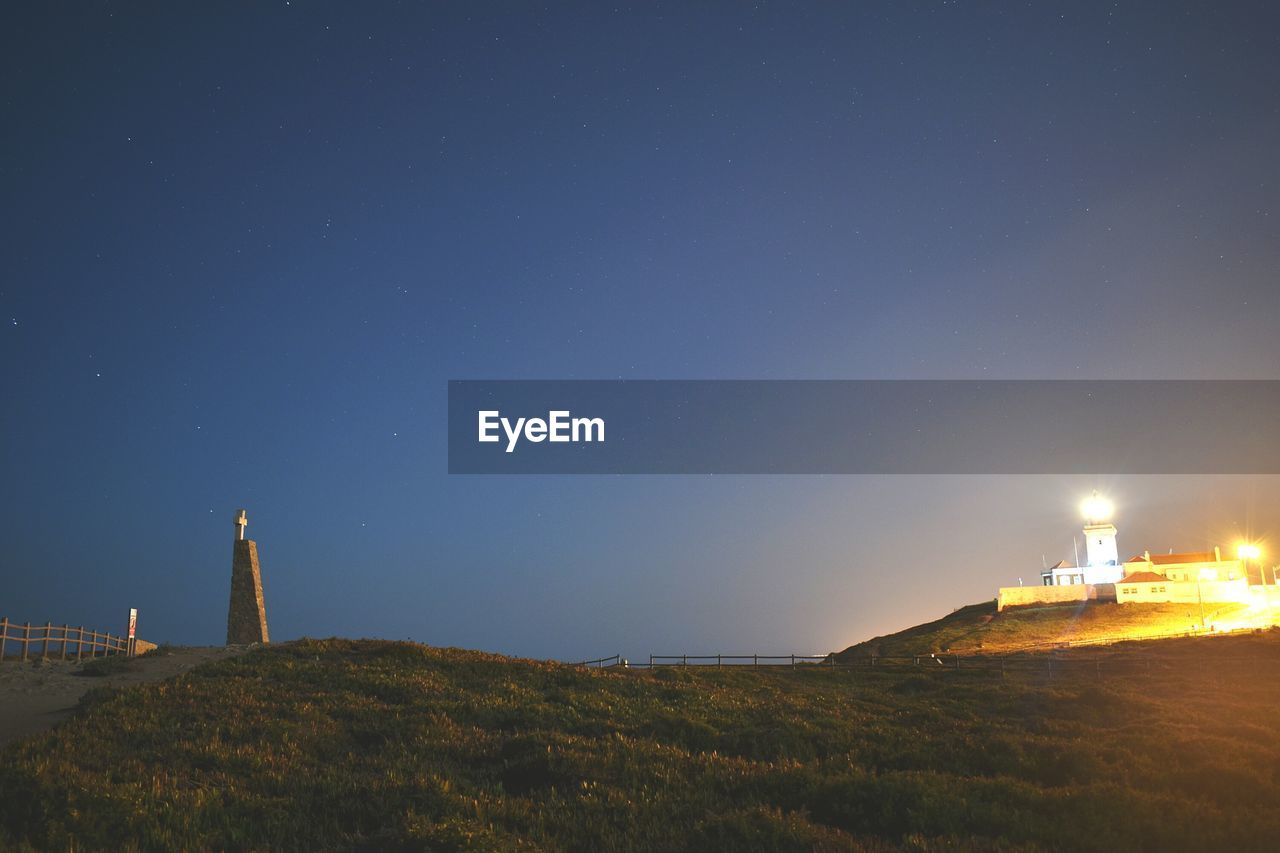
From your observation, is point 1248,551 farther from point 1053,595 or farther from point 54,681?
point 54,681

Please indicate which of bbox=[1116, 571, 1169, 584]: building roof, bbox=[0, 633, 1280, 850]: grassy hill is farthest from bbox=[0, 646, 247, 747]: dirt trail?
bbox=[1116, 571, 1169, 584]: building roof

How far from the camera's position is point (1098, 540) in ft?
400

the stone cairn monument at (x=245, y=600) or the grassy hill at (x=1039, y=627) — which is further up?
the stone cairn monument at (x=245, y=600)

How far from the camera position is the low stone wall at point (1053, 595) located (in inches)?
4063

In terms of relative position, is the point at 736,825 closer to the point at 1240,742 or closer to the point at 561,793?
the point at 561,793

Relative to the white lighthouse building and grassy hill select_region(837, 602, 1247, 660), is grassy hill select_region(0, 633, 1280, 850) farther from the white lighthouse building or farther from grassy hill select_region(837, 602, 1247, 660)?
the white lighthouse building

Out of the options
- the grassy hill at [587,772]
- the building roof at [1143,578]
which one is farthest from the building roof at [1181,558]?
the grassy hill at [587,772]

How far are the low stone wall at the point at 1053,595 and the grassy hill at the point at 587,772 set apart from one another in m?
86.4

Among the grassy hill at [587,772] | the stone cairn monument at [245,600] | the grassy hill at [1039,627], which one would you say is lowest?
the grassy hill at [1039,627]

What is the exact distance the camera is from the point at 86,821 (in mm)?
10094

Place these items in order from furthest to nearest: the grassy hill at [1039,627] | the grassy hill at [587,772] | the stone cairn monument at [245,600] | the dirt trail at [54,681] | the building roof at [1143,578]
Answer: the building roof at [1143,578], the grassy hill at [1039,627], the stone cairn monument at [245,600], the dirt trail at [54,681], the grassy hill at [587,772]

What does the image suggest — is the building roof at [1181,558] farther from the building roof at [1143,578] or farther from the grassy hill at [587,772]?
the grassy hill at [587,772]

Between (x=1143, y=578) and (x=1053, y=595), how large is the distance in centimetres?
1016

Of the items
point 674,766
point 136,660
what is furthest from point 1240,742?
point 136,660
